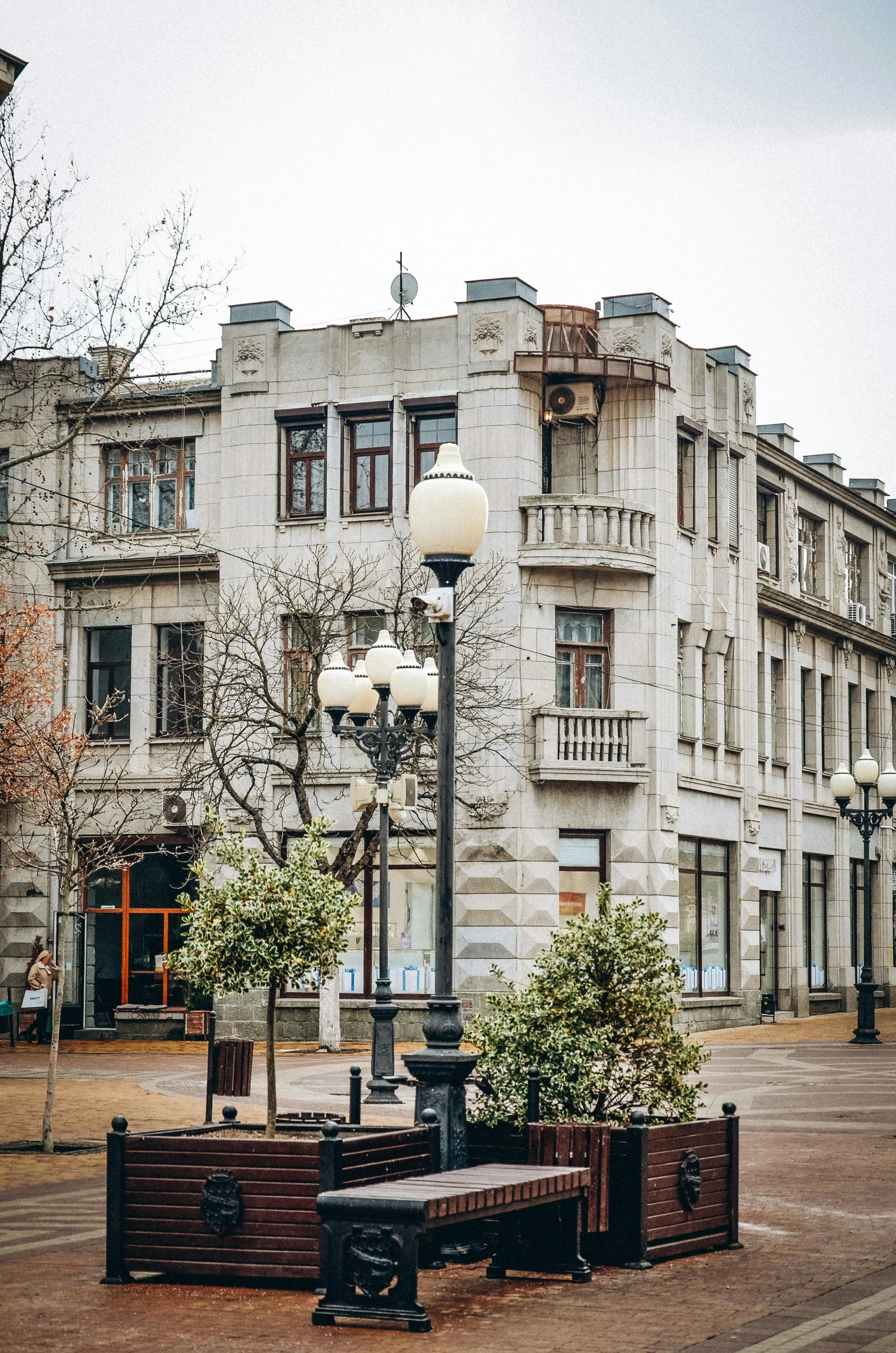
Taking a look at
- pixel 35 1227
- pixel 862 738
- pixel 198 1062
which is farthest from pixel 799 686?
pixel 35 1227

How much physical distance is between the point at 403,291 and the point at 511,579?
275 inches

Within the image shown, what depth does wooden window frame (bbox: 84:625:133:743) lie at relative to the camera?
37.9 metres

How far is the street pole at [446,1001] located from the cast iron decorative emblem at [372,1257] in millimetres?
1689

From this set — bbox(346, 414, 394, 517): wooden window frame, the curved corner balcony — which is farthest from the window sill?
bbox(346, 414, 394, 517): wooden window frame

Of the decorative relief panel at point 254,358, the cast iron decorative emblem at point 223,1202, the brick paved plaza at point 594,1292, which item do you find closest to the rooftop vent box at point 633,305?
the decorative relief panel at point 254,358

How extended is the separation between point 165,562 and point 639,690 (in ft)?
31.5

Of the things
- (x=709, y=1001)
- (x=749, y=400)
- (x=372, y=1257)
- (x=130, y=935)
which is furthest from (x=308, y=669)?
(x=372, y=1257)

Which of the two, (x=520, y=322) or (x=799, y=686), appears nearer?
(x=520, y=322)

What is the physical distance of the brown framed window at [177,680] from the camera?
3569 centimetres

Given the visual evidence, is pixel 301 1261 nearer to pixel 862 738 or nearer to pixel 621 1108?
pixel 621 1108

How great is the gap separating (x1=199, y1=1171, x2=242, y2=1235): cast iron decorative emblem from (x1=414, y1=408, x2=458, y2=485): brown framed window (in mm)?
25872

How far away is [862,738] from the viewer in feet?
163

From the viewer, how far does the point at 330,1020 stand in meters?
32.3

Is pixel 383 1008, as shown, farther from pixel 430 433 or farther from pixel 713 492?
pixel 713 492
